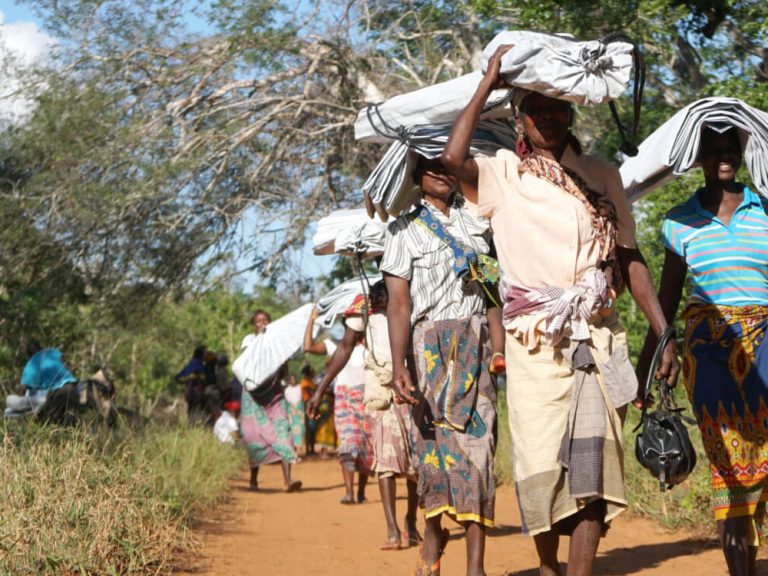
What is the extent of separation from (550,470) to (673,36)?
8006mm

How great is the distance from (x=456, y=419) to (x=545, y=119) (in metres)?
1.76

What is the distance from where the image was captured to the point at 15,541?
17.1 feet

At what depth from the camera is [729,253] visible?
523 centimetres

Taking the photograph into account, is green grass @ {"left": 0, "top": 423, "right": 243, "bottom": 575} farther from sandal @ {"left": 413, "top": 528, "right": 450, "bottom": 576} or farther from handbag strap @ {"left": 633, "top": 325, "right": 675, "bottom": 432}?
handbag strap @ {"left": 633, "top": 325, "right": 675, "bottom": 432}

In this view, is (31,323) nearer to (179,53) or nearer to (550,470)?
(179,53)

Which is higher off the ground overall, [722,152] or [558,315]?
[722,152]

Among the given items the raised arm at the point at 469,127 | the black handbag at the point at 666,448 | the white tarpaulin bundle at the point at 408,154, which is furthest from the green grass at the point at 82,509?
the black handbag at the point at 666,448

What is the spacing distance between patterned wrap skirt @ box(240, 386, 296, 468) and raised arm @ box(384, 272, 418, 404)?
6.98m

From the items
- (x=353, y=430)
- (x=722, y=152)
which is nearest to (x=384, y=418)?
(x=722, y=152)

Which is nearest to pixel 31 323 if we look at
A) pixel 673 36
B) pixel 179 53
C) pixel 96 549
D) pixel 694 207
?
pixel 179 53

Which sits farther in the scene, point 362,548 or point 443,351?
point 362,548

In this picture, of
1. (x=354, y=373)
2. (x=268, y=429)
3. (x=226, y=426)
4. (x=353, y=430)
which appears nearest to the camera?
(x=353, y=430)

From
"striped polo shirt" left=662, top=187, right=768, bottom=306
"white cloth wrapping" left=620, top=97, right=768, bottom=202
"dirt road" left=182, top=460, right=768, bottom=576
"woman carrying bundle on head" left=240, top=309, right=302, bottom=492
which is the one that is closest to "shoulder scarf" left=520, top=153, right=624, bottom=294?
"white cloth wrapping" left=620, top=97, right=768, bottom=202

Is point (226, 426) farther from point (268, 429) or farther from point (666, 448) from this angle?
point (666, 448)
